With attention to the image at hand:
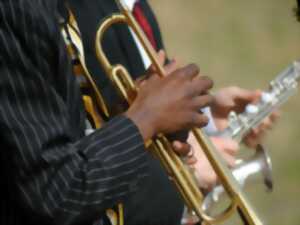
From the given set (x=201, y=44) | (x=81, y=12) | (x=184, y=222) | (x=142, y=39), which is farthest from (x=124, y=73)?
(x=201, y=44)

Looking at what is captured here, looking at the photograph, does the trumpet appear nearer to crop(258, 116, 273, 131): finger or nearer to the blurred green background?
crop(258, 116, 273, 131): finger

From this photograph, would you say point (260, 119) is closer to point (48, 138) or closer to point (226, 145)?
point (226, 145)

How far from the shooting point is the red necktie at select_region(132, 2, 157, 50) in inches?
115

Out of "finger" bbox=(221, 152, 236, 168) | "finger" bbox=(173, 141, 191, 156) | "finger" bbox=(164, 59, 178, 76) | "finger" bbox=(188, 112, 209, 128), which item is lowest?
"finger" bbox=(221, 152, 236, 168)

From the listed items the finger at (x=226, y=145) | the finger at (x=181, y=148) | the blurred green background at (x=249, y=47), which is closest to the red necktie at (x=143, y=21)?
the finger at (x=226, y=145)

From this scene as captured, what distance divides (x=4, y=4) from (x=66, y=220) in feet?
1.37

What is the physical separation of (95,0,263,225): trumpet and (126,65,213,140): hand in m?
0.06

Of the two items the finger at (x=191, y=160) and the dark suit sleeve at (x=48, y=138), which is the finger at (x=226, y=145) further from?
the dark suit sleeve at (x=48, y=138)

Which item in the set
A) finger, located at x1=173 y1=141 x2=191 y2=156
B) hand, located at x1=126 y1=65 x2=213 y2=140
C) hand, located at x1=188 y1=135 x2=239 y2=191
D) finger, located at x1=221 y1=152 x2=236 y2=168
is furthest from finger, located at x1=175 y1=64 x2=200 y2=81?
finger, located at x1=221 y1=152 x2=236 y2=168

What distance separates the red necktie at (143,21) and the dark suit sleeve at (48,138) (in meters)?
0.69

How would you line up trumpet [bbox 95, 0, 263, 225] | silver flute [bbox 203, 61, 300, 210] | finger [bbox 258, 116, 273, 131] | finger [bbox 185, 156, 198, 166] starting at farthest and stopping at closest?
finger [bbox 258, 116, 273, 131], silver flute [bbox 203, 61, 300, 210], finger [bbox 185, 156, 198, 166], trumpet [bbox 95, 0, 263, 225]

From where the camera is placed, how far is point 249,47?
254 inches

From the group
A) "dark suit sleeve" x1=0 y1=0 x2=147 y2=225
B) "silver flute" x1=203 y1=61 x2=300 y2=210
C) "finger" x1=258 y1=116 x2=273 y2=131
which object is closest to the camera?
"dark suit sleeve" x1=0 y1=0 x2=147 y2=225

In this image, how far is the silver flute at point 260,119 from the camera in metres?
2.98
